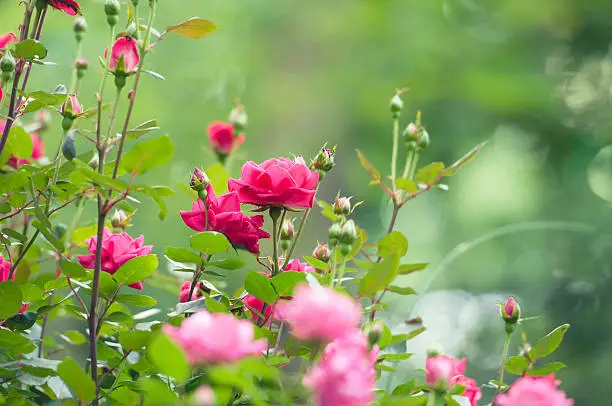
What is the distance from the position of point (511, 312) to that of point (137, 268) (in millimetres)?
261

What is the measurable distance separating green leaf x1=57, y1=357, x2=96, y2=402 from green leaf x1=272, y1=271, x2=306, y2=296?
0.12 metres

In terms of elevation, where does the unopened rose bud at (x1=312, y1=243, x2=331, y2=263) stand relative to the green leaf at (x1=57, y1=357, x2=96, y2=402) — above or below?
above

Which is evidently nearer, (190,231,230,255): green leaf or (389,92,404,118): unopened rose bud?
(190,231,230,255): green leaf

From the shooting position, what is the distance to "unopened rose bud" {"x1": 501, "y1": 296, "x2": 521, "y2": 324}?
53 cm

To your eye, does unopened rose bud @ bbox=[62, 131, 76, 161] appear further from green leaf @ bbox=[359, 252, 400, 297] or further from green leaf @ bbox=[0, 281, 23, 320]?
green leaf @ bbox=[359, 252, 400, 297]

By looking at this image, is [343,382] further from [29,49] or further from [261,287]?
[29,49]

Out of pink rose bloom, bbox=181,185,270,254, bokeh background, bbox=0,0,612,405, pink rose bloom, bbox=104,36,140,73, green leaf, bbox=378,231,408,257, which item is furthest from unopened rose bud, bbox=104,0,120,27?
bokeh background, bbox=0,0,612,405

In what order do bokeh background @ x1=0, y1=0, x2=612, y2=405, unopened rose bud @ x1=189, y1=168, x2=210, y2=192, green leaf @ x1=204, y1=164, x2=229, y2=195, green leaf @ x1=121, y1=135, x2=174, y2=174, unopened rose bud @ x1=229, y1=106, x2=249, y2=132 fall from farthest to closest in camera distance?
bokeh background @ x1=0, y1=0, x2=612, y2=405, unopened rose bud @ x1=229, y1=106, x2=249, y2=132, green leaf @ x1=204, y1=164, x2=229, y2=195, unopened rose bud @ x1=189, y1=168, x2=210, y2=192, green leaf @ x1=121, y1=135, x2=174, y2=174

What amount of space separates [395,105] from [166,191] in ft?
1.04

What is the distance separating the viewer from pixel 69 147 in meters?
0.48

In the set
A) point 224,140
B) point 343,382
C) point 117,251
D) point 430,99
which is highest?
point 430,99

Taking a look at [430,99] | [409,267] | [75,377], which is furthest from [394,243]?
[430,99]

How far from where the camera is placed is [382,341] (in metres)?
0.44

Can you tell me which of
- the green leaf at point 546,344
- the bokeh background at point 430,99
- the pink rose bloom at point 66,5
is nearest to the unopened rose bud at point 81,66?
the pink rose bloom at point 66,5
